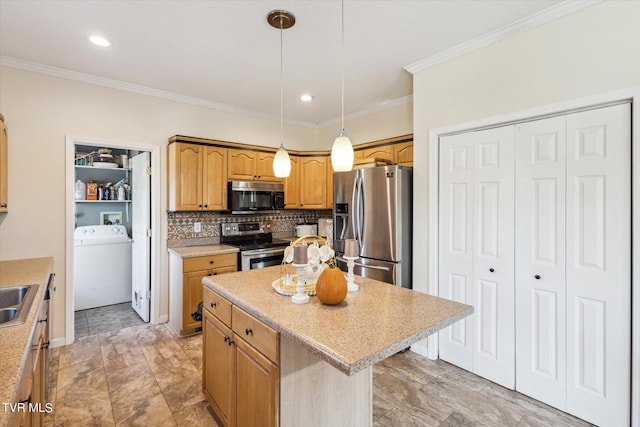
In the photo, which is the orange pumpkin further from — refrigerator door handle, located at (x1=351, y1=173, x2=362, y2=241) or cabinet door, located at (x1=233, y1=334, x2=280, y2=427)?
refrigerator door handle, located at (x1=351, y1=173, x2=362, y2=241)

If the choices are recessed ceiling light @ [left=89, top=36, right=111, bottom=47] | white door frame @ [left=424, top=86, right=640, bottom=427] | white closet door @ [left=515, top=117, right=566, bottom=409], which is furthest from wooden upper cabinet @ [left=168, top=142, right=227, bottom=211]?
white closet door @ [left=515, top=117, right=566, bottom=409]

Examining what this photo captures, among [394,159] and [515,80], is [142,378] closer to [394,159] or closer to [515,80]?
[394,159]

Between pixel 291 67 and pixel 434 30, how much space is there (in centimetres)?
131

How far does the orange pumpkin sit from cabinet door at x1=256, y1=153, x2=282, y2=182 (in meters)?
2.80

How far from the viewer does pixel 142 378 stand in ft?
8.34

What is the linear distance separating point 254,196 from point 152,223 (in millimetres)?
1212

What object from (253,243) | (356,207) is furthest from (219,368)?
(253,243)

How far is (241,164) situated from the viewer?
3.96 meters

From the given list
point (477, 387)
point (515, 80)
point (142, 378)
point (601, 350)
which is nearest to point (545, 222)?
point (601, 350)

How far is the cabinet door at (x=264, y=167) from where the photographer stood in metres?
4.11

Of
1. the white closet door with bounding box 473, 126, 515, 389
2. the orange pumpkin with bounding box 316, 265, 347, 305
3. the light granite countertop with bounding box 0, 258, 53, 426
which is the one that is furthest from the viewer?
the white closet door with bounding box 473, 126, 515, 389

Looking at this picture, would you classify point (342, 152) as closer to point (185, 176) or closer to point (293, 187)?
point (185, 176)

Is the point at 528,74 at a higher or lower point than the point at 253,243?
higher

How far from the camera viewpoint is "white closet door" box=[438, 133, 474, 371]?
2.61 metres
